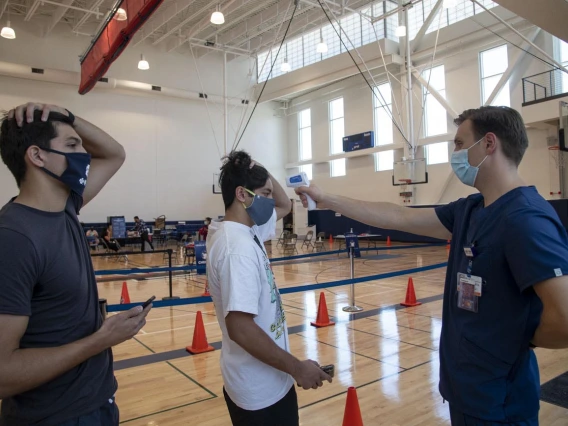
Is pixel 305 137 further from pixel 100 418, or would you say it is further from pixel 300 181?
pixel 100 418

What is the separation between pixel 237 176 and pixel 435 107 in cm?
1897

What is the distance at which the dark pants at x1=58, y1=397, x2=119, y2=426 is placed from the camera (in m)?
1.38

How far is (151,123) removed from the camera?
22094mm

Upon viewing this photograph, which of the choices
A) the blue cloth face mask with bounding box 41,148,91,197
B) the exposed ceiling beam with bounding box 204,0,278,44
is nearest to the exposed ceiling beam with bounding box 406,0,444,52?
the exposed ceiling beam with bounding box 204,0,278,44

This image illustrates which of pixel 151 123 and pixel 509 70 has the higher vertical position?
pixel 509 70

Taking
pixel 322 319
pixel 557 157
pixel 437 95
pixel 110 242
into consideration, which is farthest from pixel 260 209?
pixel 437 95

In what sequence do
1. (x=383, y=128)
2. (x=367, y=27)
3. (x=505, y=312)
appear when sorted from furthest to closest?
(x=383, y=128), (x=367, y=27), (x=505, y=312)

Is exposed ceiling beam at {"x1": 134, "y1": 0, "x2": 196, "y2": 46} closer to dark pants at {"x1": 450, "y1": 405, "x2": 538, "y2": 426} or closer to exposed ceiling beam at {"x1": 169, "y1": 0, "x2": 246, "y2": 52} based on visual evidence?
exposed ceiling beam at {"x1": 169, "y1": 0, "x2": 246, "y2": 52}

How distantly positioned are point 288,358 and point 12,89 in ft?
70.1

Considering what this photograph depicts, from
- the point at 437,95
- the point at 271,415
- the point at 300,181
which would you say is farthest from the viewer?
the point at 437,95

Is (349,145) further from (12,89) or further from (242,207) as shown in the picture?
(242,207)

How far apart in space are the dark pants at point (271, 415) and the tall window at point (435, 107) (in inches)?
734

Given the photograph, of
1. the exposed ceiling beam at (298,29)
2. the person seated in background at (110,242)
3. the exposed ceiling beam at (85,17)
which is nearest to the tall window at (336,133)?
the exposed ceiling beam at (298,29)

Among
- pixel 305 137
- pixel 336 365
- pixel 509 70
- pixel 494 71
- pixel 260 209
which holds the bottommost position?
pixel 336 365
